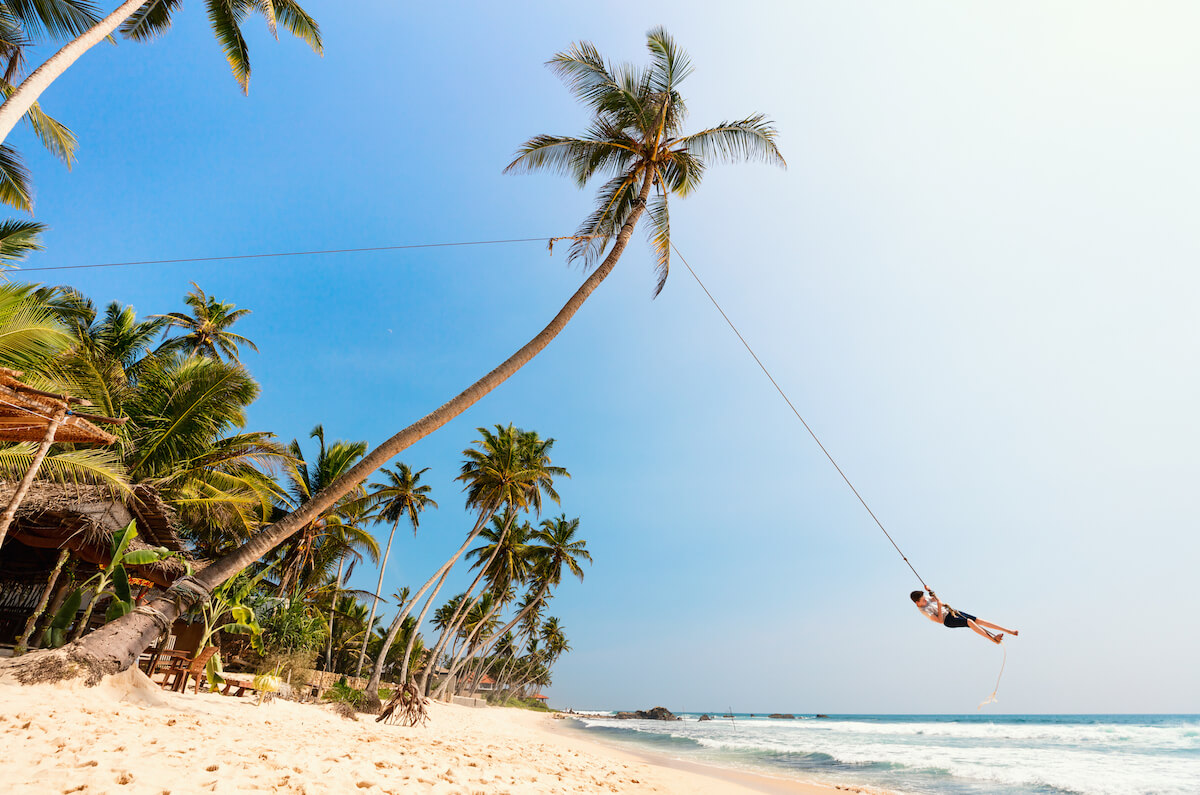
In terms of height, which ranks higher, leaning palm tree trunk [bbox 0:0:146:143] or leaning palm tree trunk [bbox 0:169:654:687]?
leaning palm tree trunk [bbox 0:0:146:143]

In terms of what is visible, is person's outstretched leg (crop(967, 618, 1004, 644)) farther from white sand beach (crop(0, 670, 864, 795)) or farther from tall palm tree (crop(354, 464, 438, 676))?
tall palm tree (crop(354, 464, 438, 676))

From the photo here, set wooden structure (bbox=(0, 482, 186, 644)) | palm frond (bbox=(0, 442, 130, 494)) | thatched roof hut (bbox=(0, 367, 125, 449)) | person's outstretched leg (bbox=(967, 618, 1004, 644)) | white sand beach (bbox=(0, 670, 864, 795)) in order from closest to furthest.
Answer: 1. white sand beach (bbox=(0, 670, 864, 795))
2. thatched roof hut (bbox=(0, 367, 125, 449))
3. palm frond (bbox=(0, 442, 130, 494))
4. person's outstretched leg (bbox=(967, 618, 1004, 644))
5. wooden structure (bbox=(0, 482, 186, 644))

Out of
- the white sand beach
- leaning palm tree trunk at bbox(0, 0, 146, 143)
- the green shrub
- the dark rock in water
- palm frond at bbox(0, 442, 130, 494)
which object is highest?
leaning palm tree trunk at bbox(0, 0, 146, 143)

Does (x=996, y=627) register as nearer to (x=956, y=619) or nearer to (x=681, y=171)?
(x=956, y=619)

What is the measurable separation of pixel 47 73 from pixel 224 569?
6574 millimetres

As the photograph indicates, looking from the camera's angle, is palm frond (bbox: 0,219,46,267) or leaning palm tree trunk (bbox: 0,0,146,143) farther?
palm frond (bbox: 0,219,46,267)

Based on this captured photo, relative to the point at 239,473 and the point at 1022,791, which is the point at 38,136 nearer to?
the point at 239,473

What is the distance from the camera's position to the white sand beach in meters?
4.16

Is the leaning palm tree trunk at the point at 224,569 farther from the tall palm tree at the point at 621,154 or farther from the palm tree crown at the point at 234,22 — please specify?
the palm tree crown at the point at 234,22

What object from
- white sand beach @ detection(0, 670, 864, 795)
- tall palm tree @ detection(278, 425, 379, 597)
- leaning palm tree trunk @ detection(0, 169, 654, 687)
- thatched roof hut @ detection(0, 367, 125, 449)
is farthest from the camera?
tall palm tree @ detection(278, 425, 379, 597)

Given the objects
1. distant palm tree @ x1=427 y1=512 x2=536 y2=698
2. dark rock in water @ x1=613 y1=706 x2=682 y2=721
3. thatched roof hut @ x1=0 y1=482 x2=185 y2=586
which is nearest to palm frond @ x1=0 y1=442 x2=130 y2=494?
thatched roof hut @ x1=0 y1=482 x2=185 y2=586

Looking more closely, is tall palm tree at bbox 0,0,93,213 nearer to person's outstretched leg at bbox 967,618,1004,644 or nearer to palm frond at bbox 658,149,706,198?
palm frond at bbox 658,149,706,198

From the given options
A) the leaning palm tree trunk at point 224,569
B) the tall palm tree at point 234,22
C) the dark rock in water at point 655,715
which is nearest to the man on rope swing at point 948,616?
the leaning palm tree trunk at point 224,569

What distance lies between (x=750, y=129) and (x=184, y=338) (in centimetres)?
2125
